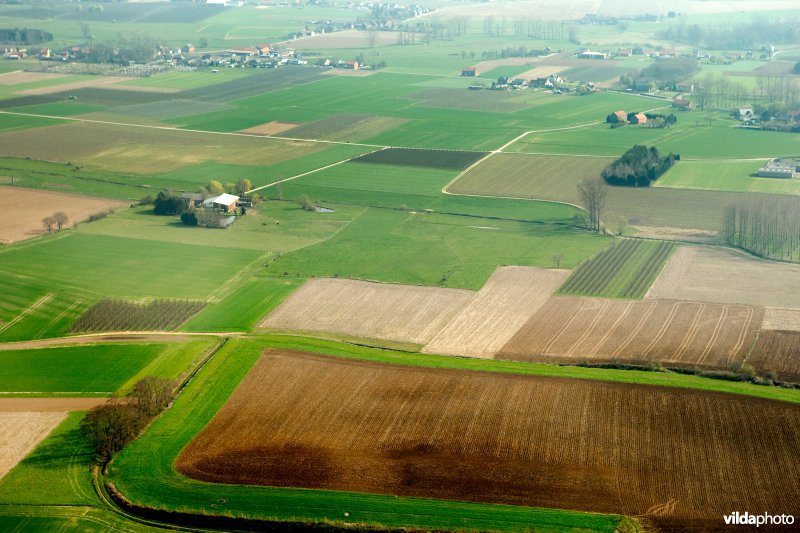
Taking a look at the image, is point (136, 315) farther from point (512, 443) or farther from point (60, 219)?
point (512, 443)

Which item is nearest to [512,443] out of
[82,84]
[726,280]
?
[726,280]

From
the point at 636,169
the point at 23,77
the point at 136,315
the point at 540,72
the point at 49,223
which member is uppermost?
the point at 23,77

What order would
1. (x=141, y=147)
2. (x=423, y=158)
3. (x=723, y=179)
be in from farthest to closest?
1. (x=141, y=147)
2. (x=423, y=158)
3. (x=723, y=179)

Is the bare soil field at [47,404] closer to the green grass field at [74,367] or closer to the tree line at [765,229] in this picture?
the green grass field at [74,367]

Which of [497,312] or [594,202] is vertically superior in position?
[594,202]

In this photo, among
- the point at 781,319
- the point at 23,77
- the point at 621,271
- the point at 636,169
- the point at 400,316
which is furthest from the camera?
the point at 23,77

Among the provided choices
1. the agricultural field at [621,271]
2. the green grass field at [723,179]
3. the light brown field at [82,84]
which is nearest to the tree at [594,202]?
the agricultural field at [621,271]

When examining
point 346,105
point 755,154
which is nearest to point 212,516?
point 755,154

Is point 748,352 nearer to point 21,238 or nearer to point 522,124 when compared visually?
point 21,238
